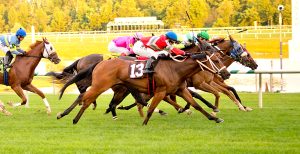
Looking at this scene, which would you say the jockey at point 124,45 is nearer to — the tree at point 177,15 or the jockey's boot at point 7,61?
the jockey's boot at point 7,61

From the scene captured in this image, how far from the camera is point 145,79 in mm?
10297

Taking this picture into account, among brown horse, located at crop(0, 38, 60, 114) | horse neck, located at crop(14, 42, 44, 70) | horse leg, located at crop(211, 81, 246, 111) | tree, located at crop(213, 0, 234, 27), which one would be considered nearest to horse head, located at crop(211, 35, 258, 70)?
horse leg, located at crop(211, 81, 246, 111)

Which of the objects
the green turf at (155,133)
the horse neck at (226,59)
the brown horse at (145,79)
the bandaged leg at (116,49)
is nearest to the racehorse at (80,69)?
the bandaged leg at (116,49)

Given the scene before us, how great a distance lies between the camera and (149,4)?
82.1 meters

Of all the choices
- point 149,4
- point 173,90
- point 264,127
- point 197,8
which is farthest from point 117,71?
point 149,4

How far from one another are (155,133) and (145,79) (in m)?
1.36

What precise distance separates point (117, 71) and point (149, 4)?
72.4 metres

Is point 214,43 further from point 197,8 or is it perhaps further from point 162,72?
point 197,8

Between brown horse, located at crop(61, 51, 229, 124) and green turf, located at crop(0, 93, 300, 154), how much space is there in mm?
467

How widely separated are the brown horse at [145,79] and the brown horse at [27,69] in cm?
255

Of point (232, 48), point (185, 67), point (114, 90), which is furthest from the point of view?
point (232, 48)

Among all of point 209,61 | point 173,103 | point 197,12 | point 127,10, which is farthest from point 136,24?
point 209,61

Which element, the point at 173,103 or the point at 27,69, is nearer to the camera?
the point at 173,103

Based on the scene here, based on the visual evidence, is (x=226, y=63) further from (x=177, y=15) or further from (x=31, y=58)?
(x=177, y=15)
